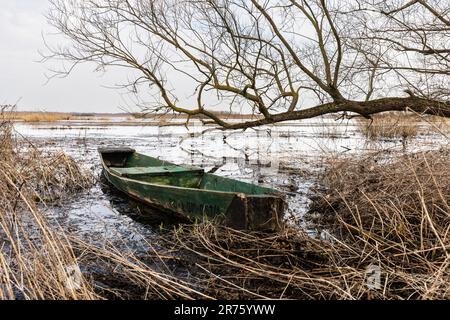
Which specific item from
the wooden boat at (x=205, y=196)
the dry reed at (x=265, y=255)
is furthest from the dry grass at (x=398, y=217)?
the wooden boat at (x=205, y=196)

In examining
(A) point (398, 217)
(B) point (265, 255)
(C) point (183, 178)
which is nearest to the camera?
(B) point (265, 255)

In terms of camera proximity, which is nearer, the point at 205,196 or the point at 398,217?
the point at 398,217

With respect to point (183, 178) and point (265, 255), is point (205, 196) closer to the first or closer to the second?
point (265, 255)

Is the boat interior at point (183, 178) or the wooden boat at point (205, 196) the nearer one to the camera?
the wooden boat at point (205, 196)

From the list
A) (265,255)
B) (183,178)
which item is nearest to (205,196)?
(265,255)

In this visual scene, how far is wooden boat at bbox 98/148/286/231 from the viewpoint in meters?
4.78

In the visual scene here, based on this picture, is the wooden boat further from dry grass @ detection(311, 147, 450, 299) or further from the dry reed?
dry grass @ detection(311, 147, 450, 299)

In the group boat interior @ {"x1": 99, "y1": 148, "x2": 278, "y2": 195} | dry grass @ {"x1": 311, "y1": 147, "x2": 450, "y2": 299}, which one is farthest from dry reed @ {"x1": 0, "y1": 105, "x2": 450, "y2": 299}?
boat interior @ {"x1": 99, "y1": 148, "x2": 278, "y2": 195}

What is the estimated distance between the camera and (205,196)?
526cm

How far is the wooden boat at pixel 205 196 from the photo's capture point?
4777 mm

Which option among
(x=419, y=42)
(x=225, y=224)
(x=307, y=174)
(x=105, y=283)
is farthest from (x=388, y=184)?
(x=307, y=174)

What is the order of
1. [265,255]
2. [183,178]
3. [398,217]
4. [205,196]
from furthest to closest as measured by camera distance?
[183,178] < [205,196] < [398,217] < [265,255]

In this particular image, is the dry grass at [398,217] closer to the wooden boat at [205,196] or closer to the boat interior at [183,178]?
the wooden boat at [205,196]

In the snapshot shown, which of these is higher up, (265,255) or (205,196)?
(205,196)
